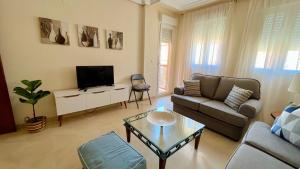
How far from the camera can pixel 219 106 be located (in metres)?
2.29

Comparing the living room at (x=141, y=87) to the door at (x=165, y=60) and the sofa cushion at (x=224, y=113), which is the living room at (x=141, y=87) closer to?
the sofa cushion at (x=224, y=113)

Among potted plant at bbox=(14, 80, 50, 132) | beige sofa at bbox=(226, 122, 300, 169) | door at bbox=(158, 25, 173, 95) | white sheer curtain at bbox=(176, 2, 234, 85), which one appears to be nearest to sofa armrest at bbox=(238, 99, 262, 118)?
beige sofa at bbox=(226, 122, 300, 169)

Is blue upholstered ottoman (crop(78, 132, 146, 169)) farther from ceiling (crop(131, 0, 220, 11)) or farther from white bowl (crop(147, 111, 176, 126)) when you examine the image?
ceiling (crop(131, 0, 220, 11))

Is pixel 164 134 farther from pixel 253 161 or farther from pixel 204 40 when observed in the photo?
pixel 204 40

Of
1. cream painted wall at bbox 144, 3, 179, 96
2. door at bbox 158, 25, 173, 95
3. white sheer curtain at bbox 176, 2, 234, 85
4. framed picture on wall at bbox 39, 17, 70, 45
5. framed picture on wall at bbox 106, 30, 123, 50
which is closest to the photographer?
framed picture on wall at bbox 39, 17, 70, 45

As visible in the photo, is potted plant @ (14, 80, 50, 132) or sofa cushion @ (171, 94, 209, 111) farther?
sofa cushion @ (171, 94, 209, 111)

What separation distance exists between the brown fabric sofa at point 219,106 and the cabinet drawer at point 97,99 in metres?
1.41

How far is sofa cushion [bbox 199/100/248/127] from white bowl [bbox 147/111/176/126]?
884 millimetres

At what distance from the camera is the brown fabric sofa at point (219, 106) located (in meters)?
1.99

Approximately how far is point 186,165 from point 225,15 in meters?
3.24

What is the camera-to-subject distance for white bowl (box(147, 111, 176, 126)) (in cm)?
165

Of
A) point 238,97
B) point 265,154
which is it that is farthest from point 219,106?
point 265,154

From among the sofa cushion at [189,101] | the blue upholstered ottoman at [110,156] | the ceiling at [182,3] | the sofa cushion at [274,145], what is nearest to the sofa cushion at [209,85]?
the sofa cushion at [189,101]

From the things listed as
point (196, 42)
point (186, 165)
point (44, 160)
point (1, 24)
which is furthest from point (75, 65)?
point (196, 42)
